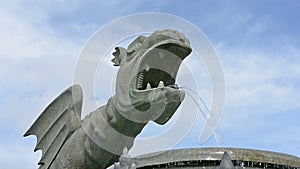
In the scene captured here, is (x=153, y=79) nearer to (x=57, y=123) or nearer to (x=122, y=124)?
(x=122, y=124)

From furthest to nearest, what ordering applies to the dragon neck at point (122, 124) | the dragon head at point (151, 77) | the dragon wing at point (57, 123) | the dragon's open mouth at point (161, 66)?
the dragon wing at point (57, 123) → the dragon neck at point (122, 124) → the dragon's open mouth at point (161, 66) → the dragon head at point (151, 77)

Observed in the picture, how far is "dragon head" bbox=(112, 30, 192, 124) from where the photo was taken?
6469mm

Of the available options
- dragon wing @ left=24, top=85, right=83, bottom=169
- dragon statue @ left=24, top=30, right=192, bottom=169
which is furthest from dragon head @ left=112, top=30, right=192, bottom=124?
dragon wing @ left=24, top=85, right=83, bottom=169

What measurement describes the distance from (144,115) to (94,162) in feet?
3.02

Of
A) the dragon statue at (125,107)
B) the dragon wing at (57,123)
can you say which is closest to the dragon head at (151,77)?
the dragon statue at (125,107)

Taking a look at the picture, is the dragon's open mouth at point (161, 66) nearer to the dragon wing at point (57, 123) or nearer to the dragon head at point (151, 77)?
the dragon head at point (151, 77)

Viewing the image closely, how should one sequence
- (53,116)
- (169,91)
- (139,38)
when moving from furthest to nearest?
(53,116)
(139,38)
(169,91)

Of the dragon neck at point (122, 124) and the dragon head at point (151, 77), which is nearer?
the dragon head at point (151, 77)

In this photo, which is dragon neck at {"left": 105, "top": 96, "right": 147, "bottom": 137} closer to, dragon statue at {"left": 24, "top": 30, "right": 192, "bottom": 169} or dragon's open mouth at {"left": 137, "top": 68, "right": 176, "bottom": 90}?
dragon statue at {"left": 24, "top": 30, "right": 192, "bottom": 169}

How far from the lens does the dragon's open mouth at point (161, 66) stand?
6.58m

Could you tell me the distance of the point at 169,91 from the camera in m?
6.33

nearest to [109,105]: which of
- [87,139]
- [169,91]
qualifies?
[87,139]

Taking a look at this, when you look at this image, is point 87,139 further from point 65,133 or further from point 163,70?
point 163,70

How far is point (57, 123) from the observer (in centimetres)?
744
